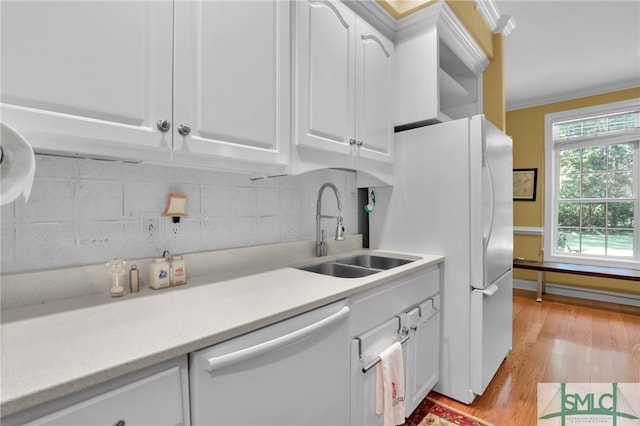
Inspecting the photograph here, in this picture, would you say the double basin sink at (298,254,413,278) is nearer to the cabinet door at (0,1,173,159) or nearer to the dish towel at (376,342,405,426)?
the dish towel at (376,342,405,426)

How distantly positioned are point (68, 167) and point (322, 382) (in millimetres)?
1127

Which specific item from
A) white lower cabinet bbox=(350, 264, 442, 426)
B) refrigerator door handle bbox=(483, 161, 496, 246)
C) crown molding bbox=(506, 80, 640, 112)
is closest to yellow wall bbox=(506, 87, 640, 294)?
crown molding bbox=(506, 80, 640, 112)

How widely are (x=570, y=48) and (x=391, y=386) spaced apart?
3.34 metres

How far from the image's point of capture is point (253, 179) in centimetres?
158

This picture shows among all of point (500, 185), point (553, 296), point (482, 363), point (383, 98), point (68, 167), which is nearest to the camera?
point (68, 167)

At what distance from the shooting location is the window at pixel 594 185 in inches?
143

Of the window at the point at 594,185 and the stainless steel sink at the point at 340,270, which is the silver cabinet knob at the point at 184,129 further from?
the window at the point at 594,185

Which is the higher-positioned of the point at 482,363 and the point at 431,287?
Answer: the point at 431,287

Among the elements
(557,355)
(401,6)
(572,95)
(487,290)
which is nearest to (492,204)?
(487,290)

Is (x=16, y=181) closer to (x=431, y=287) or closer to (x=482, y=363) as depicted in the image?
(x=431, y=287)

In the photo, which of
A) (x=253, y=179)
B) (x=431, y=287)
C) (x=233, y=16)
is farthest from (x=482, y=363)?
(x=233, y=16)

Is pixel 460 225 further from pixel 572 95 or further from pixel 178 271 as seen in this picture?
pixel 572 95

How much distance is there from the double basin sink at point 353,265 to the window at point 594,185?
3307mm

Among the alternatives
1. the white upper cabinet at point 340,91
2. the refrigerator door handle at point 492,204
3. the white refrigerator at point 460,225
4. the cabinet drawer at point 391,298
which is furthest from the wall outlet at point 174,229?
the refrigerator door handle at point 492,204
